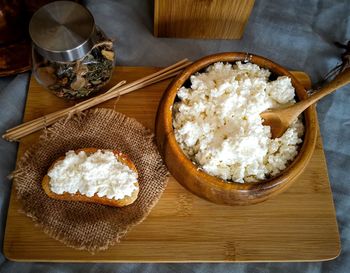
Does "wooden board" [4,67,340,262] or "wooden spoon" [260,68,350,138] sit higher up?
"wooden spoon" [260,68,350,138]

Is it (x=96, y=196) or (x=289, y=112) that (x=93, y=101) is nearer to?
(x=96, y=196)

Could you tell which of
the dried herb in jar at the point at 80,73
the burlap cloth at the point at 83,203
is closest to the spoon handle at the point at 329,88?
the burlap cloth at the point at 83,203

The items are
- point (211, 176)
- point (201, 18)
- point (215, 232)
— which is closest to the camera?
point (211, 176)

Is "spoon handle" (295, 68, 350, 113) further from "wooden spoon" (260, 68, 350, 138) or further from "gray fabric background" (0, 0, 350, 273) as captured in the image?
"gray fabric background" (0, 0, 350, 273)

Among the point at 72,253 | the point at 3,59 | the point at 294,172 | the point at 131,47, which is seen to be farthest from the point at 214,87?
the point at 3,59

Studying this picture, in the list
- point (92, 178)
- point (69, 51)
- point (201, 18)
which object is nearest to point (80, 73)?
point (69, 51)

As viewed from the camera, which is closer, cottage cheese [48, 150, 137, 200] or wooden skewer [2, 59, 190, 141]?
cottage cheese [48, 150, 137, 200]

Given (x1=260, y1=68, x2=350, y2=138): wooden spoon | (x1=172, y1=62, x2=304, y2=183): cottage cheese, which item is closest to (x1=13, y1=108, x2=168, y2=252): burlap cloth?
(x1=172, y1=62, x2=304, y2=183): cottage cheese
